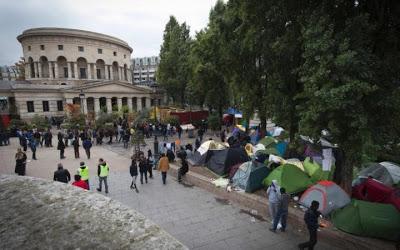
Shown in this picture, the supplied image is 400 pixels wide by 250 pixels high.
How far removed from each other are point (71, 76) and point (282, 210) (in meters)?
56.4

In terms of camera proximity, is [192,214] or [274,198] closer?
[274,198]

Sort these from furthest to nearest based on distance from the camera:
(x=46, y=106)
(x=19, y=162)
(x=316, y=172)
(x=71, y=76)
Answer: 1. (x=71, y=76)
2. (x=46, y=106)
3. (x=19, y=162)
4. (x=316, y=172)

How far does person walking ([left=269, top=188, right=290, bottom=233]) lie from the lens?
332 inches

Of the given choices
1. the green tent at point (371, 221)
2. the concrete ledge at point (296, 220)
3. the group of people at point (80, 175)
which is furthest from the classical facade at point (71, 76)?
the green tent at point (371, 221)

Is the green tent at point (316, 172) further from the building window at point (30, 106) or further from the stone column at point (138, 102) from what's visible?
the stone column at point (138, 102)

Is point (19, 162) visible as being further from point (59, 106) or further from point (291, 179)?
point (59, 106)

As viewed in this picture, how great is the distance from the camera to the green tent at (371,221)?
7.51 metres

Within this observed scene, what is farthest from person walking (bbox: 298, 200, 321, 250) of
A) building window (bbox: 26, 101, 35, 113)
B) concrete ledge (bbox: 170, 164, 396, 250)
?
building window (bbox: 26, 101, 35, 113)

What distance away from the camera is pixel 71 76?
181ft

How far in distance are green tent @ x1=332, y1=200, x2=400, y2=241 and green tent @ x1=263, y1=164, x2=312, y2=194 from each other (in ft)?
8.06

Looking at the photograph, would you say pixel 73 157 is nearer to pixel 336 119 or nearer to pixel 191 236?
pixel 191 236

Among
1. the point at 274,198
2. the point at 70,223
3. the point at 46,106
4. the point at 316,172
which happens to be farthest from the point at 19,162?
the point at 46,106

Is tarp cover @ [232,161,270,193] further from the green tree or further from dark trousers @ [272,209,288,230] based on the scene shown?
the green tree

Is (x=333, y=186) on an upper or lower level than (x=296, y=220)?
upper
